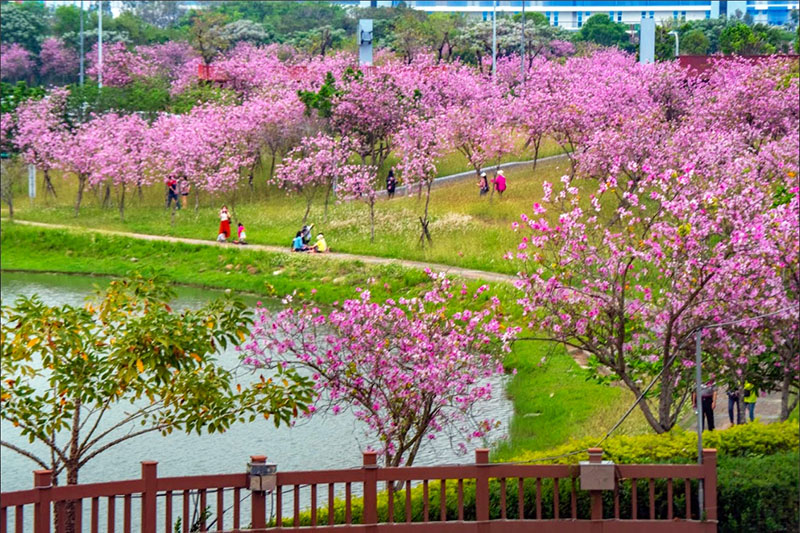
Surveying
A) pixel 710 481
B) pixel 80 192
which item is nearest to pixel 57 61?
pixel 80 192

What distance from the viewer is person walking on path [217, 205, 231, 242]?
69.0 ft

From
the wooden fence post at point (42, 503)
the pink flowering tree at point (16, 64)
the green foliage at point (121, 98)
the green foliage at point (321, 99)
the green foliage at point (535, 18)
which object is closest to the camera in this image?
the wooden fence post at point (42, 503)

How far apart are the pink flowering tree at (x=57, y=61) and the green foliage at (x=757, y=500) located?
1890 cm

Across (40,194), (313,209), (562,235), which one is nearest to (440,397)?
(562,235)

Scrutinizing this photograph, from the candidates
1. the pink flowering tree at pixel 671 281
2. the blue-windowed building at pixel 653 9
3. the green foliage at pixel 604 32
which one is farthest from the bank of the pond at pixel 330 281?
the blue-windowed building at pixel 653 9

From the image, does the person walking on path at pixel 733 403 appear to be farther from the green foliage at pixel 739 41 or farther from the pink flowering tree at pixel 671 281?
the green foliage at pixel 739 41

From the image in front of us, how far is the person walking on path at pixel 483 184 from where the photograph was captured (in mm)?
21597

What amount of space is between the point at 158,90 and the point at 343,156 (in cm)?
453

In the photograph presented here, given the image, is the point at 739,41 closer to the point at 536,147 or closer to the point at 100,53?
the point at 536,147

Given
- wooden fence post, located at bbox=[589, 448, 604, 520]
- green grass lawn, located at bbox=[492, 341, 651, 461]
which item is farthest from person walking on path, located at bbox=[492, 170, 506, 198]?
wooden fence post, located at bbox=[589, 448, 604, 520]

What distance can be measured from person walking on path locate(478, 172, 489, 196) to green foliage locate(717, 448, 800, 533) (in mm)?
8979

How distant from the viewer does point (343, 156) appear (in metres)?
21.1

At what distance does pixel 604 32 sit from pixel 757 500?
11769 mm

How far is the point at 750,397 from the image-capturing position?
1691 cm
